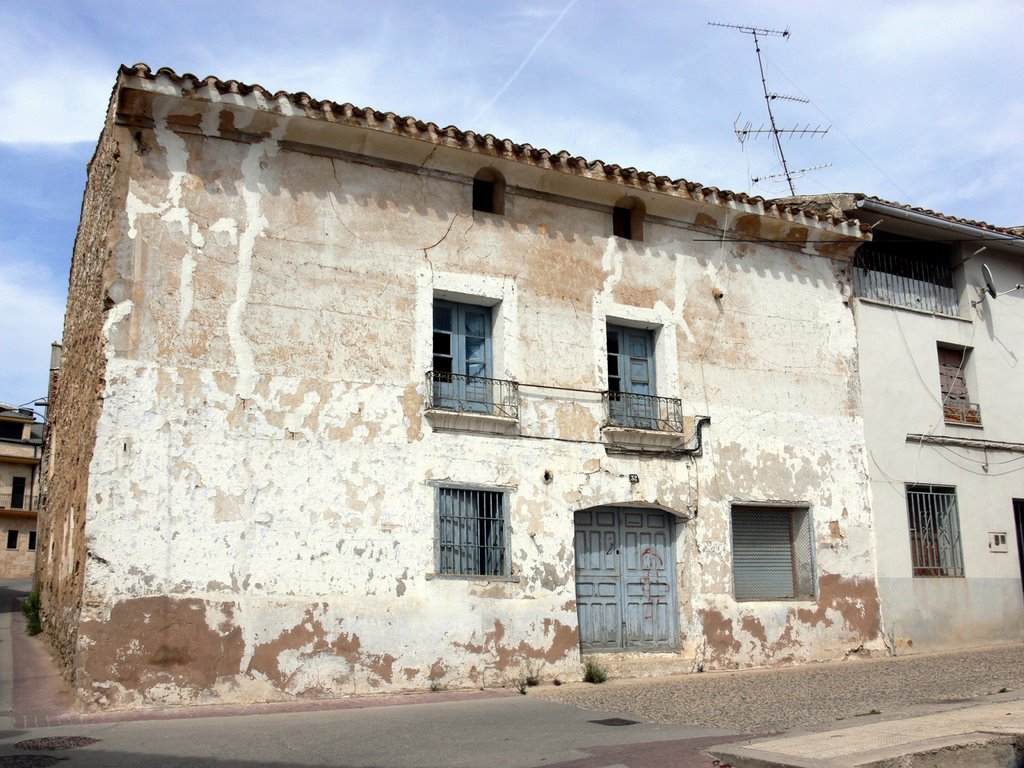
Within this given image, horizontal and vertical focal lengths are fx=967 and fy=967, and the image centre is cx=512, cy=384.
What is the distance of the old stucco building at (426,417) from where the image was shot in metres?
9.77

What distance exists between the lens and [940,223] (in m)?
15.3

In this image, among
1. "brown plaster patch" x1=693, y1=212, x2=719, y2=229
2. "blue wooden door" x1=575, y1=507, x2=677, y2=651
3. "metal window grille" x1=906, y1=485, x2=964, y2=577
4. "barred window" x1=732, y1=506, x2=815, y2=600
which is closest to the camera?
"blue wooden door" x1=575, y1=507, x2=677, y2=651

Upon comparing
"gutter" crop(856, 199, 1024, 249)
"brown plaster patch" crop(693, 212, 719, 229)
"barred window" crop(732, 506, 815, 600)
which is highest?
"gutter" crop(856, 199, 1024, 249)

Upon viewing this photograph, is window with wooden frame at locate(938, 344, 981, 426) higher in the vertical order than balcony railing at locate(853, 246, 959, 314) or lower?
lower

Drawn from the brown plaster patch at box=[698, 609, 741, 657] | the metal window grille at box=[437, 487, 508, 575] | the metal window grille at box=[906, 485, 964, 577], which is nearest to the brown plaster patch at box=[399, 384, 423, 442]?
the metal window grille at box=[437, 487, 508, 575]

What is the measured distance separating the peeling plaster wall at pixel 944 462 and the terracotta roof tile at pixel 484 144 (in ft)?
7.39

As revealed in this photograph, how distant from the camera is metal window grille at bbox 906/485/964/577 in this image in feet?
47.7

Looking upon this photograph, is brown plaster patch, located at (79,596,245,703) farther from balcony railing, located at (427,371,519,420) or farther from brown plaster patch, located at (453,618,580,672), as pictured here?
balcony railing, located at (427,371,519,420)

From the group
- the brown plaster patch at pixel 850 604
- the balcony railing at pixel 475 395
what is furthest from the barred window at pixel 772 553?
the balcony railing at pixel 475 395

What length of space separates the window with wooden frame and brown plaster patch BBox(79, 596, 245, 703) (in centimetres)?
1149

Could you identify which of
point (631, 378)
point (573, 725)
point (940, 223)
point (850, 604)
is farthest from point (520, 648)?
point (940, 223)

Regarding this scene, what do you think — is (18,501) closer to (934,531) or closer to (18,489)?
(18,489)

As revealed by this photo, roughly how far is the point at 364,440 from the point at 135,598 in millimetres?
2845

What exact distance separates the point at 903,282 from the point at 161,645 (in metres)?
12.3
